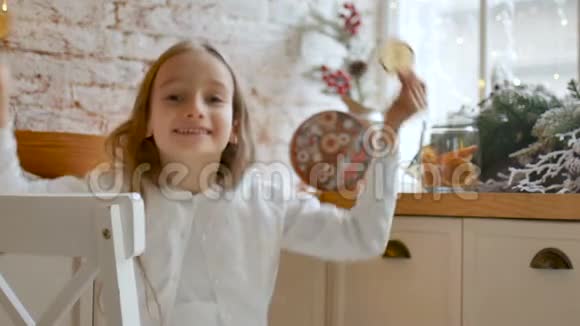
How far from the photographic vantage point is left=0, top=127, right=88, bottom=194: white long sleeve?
127 centimetres

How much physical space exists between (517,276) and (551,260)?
0.08m

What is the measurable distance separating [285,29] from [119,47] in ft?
1.85

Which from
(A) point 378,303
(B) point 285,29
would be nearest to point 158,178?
(A) point 378,303

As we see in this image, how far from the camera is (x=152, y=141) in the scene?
1.40m

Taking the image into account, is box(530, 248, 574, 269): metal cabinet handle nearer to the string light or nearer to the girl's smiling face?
the girl's smiling face

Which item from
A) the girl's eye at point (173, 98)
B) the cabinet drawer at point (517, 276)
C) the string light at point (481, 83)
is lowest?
the cabinet drawer at point (517, 276)

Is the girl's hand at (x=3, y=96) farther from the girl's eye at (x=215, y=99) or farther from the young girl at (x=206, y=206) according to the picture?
the girl's eye at (x=215, y=99)

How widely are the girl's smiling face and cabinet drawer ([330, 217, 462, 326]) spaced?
0.41 meters

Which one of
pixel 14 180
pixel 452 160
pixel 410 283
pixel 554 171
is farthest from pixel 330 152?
pixel 14 180

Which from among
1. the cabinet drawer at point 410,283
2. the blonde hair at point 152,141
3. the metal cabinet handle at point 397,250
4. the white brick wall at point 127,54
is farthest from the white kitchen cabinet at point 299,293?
the white brick wall at point 127,54

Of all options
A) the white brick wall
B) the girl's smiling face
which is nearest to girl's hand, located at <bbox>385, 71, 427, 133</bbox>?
the girl's smiling face

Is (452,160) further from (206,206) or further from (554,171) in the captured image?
(206,206)

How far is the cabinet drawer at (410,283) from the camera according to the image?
136cm

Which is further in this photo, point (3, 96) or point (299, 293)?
point (299, 293)
